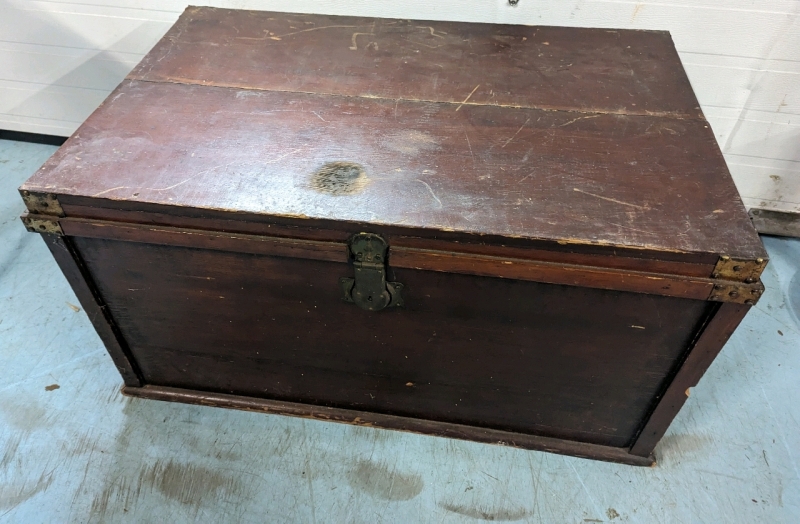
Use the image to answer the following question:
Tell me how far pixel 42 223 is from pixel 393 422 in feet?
3.01

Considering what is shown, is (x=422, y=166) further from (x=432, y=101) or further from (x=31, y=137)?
(x=31, y=137)

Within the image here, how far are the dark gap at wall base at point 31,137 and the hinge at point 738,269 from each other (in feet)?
7.99

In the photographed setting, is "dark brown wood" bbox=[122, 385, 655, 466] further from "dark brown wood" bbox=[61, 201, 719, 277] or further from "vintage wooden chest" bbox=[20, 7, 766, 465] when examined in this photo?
"dark brown wood" bbox=[61, 201, 719, 277]

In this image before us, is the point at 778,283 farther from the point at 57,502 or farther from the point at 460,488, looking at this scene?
the point at 57,502

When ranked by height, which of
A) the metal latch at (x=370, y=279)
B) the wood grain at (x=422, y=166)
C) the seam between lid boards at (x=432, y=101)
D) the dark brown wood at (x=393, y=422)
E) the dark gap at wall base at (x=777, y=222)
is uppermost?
the seam between lid boards at (x=432, y=101)

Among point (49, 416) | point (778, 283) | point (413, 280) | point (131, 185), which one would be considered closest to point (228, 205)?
point (131, 185)

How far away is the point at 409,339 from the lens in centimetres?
120

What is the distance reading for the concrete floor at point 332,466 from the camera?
1.28 meters

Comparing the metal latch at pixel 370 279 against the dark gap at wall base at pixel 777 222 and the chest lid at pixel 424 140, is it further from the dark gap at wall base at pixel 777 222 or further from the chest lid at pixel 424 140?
the dark gap at wall base at pixel 777 222

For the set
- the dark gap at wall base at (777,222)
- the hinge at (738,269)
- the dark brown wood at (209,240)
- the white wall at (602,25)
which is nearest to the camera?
the hinge at (738,269)

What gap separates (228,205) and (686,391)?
104cm

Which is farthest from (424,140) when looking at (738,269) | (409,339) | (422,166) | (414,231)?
(738,269)

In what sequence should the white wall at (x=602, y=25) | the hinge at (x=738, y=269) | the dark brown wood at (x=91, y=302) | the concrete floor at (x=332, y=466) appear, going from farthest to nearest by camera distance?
the white wall at (x=602, y=25) < the concrete floor at (x=332, y=466) < the dark brown wood at (x=91, y=302) < the hinge at (x=738, y=269)

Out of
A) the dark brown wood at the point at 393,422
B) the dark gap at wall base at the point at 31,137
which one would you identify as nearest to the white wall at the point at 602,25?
the dark gap at wall base at the point at 31,137
